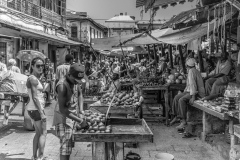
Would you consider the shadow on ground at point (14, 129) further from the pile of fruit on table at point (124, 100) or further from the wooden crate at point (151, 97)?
the wooden crate at point (151, 97)

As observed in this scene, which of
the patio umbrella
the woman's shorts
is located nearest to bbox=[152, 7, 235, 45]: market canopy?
the woman's shorts

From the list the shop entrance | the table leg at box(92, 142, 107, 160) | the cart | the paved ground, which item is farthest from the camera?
the shop entrance

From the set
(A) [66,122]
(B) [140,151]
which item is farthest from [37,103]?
(B) [140,151]

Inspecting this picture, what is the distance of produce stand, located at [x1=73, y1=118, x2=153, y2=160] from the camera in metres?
3.43

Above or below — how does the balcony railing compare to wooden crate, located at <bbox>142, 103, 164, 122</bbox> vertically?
above

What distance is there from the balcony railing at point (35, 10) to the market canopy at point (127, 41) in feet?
23.5

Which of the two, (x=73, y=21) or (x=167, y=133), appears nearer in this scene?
(x=167, y=133)

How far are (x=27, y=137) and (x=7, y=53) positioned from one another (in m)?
8.45

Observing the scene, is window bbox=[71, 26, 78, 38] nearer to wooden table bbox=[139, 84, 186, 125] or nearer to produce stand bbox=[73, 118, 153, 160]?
wooden table bbox=[139, 84, 186, 125]

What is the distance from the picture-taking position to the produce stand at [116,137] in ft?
11.2

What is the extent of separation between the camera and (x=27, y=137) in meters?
6.91

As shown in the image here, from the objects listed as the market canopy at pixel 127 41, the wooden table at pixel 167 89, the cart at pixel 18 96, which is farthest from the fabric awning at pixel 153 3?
the cart at pixel 18 96

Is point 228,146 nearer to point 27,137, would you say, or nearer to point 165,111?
point 165,111

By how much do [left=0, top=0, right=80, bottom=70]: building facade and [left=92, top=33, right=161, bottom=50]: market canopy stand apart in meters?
3.48
